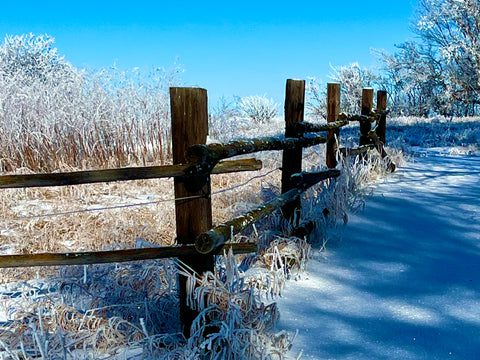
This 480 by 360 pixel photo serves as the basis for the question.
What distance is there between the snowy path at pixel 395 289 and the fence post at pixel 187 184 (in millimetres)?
679

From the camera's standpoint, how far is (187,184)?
2.40m

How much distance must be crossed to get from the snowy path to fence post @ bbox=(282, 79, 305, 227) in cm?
52

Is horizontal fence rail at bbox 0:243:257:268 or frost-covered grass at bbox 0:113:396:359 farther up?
horizontal fence rail at bbox 0:243:257:268

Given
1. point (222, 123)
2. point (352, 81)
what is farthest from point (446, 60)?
point (222, 123)

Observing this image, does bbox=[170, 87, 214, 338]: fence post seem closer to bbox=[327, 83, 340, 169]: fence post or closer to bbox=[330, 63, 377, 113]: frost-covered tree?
bbox=[327, 83, 340, 169]: fence post

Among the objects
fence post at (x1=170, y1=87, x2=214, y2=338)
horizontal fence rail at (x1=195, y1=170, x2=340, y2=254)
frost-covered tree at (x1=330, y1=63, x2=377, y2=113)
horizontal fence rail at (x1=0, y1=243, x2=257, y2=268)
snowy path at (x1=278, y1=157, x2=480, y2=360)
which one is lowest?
snowy path at (x1=278, y1=157, x2=480, y2=360)

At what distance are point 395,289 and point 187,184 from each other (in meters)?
1.84

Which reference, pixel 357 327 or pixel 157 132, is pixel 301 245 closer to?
pixel 357 327

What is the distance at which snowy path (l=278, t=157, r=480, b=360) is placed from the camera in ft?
8.45

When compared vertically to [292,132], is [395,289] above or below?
below

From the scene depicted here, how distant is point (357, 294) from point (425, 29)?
21.1 m

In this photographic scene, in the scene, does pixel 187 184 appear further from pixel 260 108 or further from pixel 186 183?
pixel 260 108

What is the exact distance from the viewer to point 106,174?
244 cm

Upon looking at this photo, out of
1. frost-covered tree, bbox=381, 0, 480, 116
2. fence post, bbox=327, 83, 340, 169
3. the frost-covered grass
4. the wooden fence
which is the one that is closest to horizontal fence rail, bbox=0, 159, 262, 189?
the wooden fence
